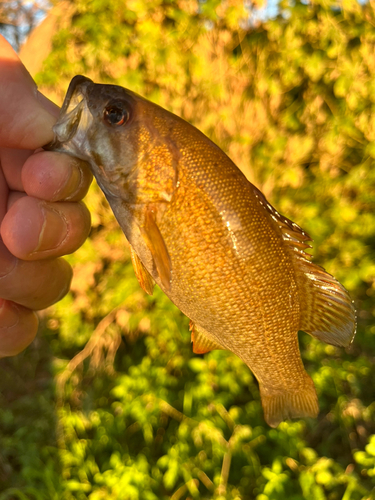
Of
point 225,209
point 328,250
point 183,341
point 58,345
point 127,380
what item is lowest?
point 58,345

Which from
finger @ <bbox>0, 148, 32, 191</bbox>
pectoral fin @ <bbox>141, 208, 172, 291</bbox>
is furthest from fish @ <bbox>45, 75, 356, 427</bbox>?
finger @ <bbox>0, 148, 32, 191</bbox>

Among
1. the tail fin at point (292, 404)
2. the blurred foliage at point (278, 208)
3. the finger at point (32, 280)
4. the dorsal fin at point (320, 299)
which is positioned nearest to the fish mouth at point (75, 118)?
the finger at point (32, 280)

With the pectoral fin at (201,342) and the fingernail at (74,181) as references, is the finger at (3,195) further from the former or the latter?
the pectoral fin at (201,342)

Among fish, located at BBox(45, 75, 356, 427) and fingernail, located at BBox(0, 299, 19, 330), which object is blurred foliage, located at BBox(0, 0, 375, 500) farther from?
fish, located at BBox(45, 75, 356, 427)

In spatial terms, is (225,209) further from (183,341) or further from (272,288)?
(183,341)

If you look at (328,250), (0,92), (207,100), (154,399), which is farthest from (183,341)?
(0,92)
